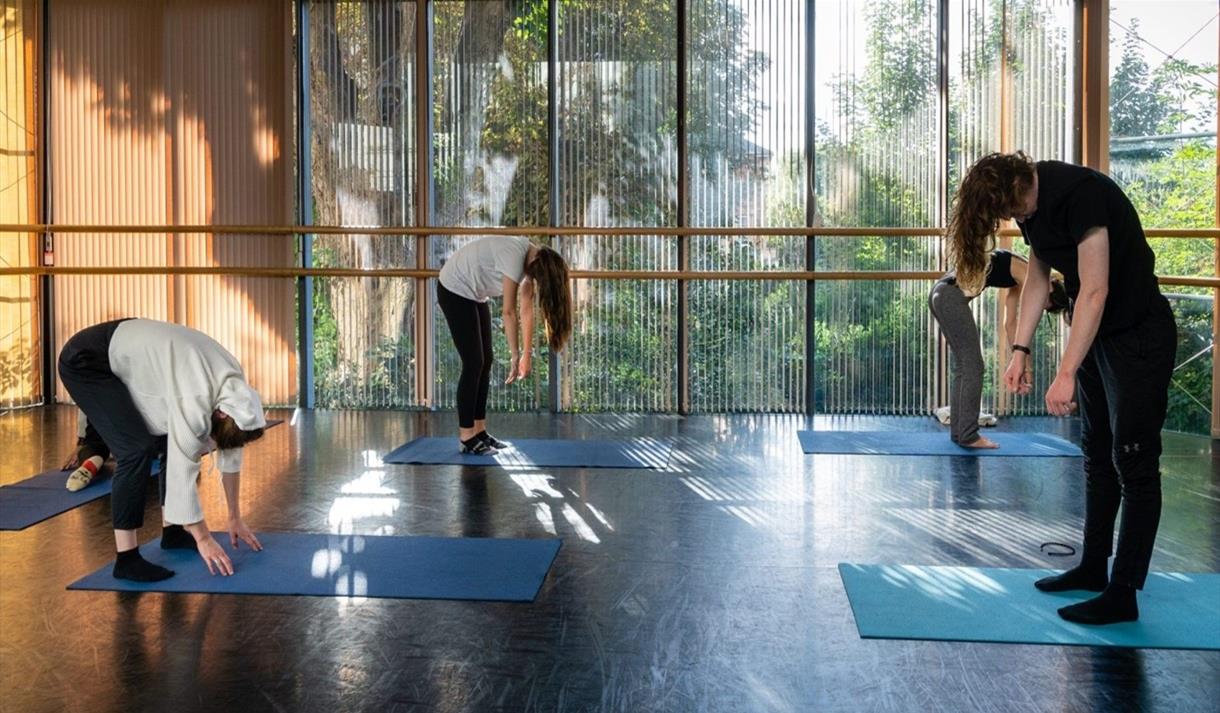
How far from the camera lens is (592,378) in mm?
8125

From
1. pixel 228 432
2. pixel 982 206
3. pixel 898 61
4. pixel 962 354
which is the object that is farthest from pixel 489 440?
pixel 898 61

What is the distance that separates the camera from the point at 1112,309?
2.96 meters

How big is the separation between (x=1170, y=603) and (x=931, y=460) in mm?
2590

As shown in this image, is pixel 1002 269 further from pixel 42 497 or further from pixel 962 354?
pixel 42 497

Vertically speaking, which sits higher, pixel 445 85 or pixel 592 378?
pixel 445 85

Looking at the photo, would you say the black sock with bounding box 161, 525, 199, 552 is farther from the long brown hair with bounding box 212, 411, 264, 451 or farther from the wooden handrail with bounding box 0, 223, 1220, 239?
the wooden handrail with bounding box 0, 223, 1220, 239

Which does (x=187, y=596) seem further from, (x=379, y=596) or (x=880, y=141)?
(x=880, y=141)

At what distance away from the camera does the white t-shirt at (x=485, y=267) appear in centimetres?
550

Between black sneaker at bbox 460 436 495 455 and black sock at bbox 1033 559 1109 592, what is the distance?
3.30 m

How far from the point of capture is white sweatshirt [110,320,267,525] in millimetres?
3195

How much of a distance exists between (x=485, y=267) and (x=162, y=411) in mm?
2448

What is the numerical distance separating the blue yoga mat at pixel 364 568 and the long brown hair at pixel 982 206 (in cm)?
156

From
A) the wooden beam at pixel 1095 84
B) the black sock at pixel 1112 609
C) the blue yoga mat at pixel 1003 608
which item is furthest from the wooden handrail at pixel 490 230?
the black sock at pixel 1112 609

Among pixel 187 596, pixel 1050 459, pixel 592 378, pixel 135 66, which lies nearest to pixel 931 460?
pixel 1050 459
